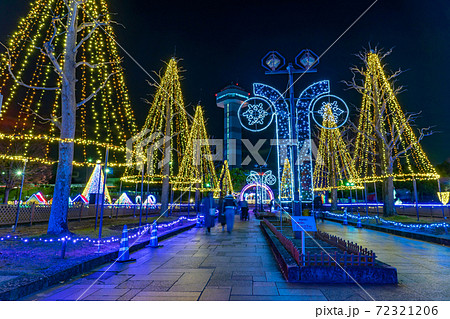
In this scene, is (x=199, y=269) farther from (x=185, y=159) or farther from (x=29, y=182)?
(x=29, y=182)

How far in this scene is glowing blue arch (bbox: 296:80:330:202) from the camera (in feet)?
31.8

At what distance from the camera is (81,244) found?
8641 millimetres

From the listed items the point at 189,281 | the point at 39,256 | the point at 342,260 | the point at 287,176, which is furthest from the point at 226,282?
the point at 287,176

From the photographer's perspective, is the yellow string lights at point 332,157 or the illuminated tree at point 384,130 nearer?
the illuminated tree at point 384,130

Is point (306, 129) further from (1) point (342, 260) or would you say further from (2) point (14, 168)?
(2) point (14, 168)

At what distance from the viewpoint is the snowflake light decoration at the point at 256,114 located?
35.4 feet

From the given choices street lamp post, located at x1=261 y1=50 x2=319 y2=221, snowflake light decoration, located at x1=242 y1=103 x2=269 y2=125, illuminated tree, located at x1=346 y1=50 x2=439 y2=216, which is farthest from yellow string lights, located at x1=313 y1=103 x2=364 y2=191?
street lamp post, located at x1=261 y1=50 x2=319 y2=221

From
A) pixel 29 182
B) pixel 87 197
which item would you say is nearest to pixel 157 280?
pixel 87 197

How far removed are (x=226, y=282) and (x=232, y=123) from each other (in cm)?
11632

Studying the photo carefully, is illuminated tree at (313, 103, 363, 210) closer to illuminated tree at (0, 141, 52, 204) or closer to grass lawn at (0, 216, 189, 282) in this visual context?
grass lawn at (0, 216, 189, 282)

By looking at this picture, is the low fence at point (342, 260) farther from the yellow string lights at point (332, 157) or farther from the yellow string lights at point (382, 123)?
the yellow string lights at point (332, 157)

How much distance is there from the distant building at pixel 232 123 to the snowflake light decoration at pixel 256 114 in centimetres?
10247

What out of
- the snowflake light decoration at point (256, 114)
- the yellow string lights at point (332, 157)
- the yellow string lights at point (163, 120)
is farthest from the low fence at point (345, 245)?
the yellow string lights at point (332, 157)

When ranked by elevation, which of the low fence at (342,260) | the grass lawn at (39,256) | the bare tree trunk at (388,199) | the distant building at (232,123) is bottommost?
the grass lawn at (39,256)
